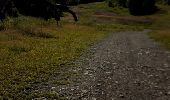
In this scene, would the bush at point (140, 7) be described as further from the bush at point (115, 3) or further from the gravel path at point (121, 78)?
the gravel path at point (121, 78)

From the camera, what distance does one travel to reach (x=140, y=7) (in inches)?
4906

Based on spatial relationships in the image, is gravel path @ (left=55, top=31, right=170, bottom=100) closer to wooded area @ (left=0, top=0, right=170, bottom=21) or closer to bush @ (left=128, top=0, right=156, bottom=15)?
wooded area @ (left=0, top=0, right=170, bottom=21)

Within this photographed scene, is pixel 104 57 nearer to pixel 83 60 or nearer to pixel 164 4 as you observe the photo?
pixel 83 60

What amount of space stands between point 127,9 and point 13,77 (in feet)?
361

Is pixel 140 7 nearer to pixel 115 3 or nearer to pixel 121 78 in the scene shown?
pixel 115 3

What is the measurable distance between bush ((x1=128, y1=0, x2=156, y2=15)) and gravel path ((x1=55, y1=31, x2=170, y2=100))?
92493 mm

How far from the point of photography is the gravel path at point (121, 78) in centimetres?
1875

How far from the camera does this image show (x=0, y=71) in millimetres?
23094

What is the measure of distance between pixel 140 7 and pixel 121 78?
104 metres

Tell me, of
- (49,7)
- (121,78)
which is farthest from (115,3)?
(121,78)

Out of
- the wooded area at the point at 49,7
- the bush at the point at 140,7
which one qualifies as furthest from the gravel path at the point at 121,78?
the bush at the point at 140,7

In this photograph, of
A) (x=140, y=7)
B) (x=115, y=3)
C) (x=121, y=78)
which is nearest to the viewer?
(x=121, y=78)

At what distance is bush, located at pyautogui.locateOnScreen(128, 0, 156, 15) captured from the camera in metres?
124

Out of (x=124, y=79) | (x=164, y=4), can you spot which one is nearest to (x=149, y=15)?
(x=164, y=4)
